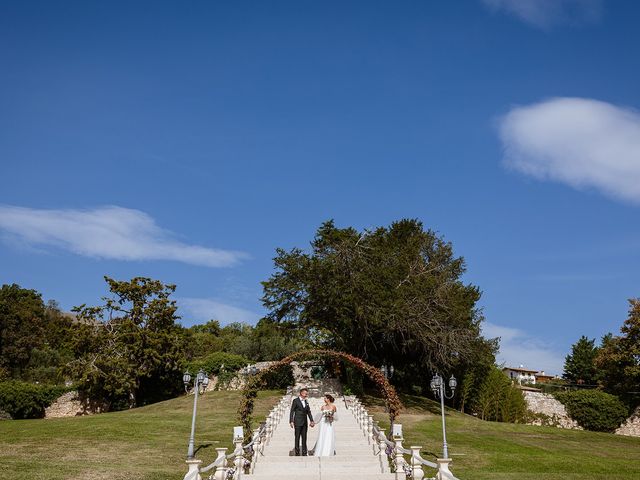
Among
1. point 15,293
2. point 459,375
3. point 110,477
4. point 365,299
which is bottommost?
point 110,477

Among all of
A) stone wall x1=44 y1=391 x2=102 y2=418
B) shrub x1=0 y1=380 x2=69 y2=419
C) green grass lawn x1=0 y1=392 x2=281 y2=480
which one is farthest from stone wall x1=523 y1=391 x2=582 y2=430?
shrub x1=0 y1=380 x2=69 y2=419

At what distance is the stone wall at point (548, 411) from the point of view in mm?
37281

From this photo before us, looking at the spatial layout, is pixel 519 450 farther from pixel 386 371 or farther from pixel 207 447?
pixel 386 371

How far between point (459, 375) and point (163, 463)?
2534 centimetres

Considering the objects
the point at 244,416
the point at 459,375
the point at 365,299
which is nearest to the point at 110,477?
the point at 244,416

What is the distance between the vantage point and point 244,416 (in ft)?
60.1

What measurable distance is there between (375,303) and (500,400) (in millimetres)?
11223

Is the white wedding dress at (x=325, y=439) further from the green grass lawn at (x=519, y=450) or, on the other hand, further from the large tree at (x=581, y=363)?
the large tree at (x=581, y=363)

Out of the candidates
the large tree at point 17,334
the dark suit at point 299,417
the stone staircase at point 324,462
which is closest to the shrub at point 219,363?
the stone staircase at point 324,462

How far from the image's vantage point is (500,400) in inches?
1404

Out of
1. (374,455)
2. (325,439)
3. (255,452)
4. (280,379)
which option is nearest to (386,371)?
(280,379)

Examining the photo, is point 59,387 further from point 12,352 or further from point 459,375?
point 459,375

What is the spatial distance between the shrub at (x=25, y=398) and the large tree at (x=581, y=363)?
2051 inches

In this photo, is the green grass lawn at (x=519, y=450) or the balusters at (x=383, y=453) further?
the green grass lawn at (x=519, y=450)
